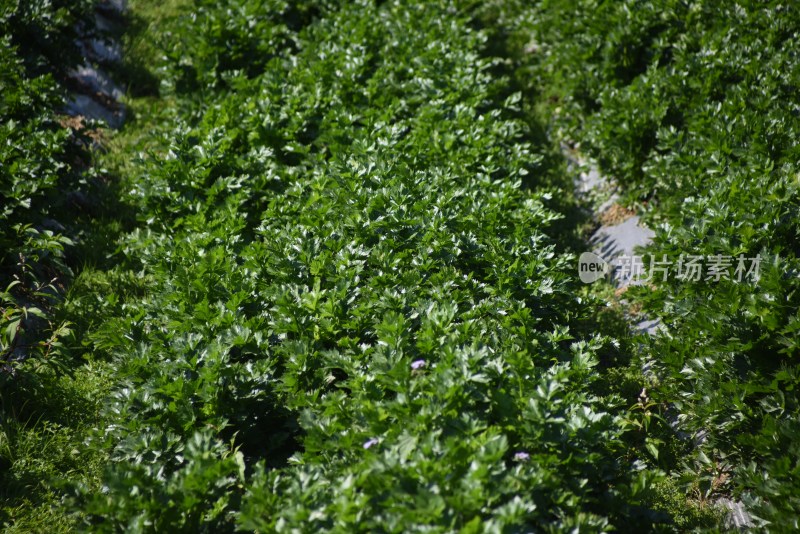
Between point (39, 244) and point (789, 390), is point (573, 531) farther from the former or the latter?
point (39, 244)

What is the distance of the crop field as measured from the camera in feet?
9.29

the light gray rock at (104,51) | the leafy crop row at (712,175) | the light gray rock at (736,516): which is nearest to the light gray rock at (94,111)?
the light gray rock at (104,51)

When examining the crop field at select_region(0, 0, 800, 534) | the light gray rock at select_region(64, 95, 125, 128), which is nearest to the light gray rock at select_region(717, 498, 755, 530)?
the crop field at select_region(0, 0, 800, 534)

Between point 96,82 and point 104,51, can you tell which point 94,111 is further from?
point 104,51

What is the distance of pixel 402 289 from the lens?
373 cm

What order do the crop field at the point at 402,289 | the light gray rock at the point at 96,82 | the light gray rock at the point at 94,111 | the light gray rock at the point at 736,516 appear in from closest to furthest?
the crop field at the point at 402,289 < the light gray rock at the point at 736,516 < the light gray rock at the point at 94,111 < the light gray rock at the point at 96,82

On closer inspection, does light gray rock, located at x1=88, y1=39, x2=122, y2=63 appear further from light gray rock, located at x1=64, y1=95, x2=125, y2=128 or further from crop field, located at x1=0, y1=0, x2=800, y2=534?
light gray rock, located at x1=64, y1=95, x2=125, y2=128

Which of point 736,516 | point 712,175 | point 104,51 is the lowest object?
point 736,516

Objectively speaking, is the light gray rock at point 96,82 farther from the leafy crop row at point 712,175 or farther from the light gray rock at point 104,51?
the leafy crop row at point 712,175

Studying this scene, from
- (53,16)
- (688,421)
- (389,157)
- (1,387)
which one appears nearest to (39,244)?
(1,387)

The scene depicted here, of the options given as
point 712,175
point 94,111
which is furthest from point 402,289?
point 94,111

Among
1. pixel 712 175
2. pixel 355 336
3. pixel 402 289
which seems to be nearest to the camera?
pixel 355 336

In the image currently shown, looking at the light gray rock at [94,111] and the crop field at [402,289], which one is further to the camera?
the light gray rock at [94,111]

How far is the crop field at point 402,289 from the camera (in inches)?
111
